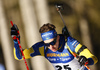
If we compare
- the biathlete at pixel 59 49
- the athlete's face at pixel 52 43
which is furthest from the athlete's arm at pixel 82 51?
the athlete's face at pixel 52 43

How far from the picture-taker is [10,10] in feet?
19.4

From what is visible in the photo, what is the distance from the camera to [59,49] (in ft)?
9.69

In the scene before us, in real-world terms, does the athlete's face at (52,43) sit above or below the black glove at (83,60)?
above

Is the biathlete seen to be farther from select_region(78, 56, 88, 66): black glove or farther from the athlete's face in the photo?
select_region(78, 56, 88, 66): black glove

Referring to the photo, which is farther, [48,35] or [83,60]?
[48,35]

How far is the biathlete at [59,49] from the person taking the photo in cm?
271

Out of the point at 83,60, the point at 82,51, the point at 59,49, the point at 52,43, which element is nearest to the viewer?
the point at 83,60

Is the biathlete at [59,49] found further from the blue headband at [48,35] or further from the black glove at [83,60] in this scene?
the black glove at [83,60]

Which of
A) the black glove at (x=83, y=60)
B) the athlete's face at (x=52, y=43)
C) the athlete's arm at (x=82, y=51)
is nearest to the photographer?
the black glove at (x=83, y=60)

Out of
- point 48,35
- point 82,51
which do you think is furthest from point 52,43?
point 82,51

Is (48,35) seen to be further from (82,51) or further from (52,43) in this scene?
(82,51)

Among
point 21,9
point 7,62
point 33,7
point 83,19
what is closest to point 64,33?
point 33,7

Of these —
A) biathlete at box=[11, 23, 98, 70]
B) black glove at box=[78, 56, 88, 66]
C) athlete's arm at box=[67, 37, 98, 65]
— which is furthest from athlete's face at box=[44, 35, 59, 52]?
black glove at box=[78, 56, 88, 66]

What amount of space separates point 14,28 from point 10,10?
312cm
